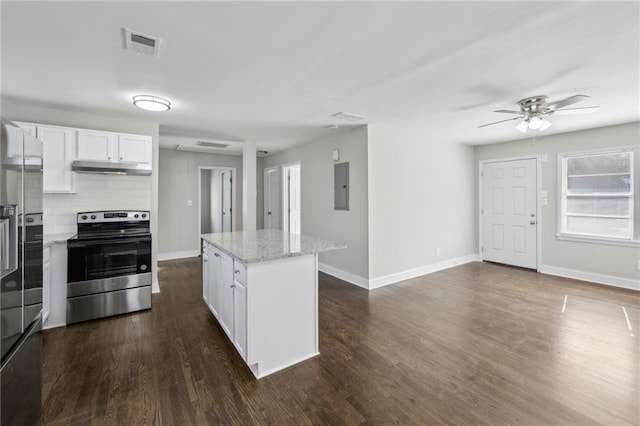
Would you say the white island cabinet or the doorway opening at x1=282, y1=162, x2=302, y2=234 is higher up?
the doorway opening at x1=282, y1=162, x2=302, y2=234

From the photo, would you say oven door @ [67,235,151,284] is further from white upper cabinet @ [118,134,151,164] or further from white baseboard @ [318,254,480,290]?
white baseboard @ [318,254,480,290]

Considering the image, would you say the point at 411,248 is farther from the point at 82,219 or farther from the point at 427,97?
the point at 82,219

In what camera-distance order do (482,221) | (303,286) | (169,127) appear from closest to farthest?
1. (303,286)
2. (169,127)
3. (482,221)

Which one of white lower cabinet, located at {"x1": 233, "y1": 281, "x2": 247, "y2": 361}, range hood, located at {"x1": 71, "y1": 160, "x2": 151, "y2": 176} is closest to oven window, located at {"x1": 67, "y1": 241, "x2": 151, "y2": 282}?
range hood, located at {"x1": 71, "y1": 160, "x2": 151, "y2": 176}

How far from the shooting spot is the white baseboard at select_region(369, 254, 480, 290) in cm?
431

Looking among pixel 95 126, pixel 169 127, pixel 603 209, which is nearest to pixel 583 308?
pixel 603 209

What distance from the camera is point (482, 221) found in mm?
5906

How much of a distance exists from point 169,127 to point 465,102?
13.4 feet

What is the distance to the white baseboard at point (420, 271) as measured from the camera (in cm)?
431

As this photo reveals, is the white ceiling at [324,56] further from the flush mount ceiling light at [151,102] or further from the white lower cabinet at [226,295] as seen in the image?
the white lower cabinet at [226,295]

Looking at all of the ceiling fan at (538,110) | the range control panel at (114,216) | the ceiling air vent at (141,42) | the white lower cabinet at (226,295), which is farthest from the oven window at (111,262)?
the ceiling fan at (538,110)

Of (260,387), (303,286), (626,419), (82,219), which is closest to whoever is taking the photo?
(626,419)

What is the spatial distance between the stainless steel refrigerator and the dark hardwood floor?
18.8 inches

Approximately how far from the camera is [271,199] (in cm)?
693
